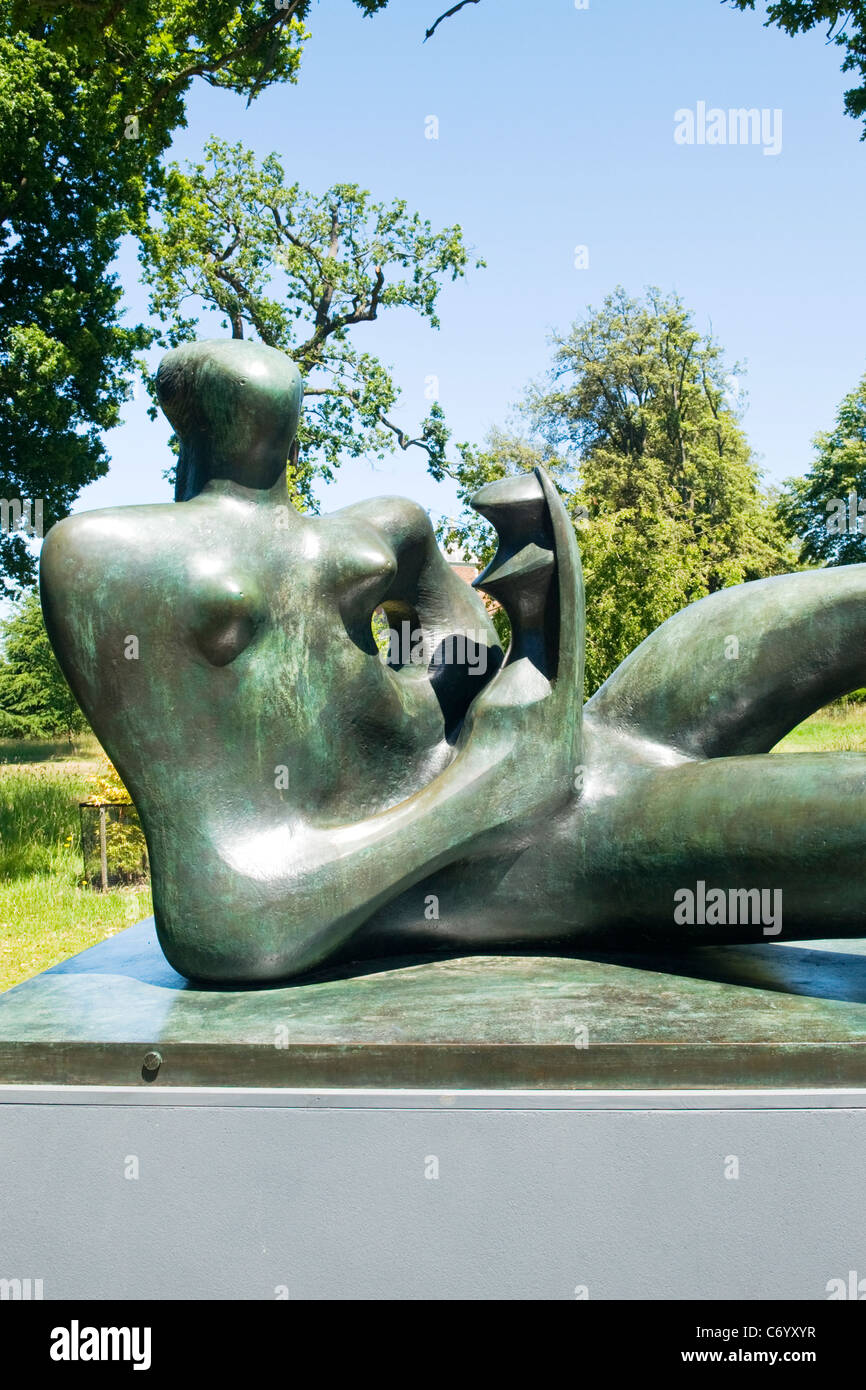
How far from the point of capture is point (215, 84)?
11.6 meters

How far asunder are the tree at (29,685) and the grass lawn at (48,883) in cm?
1646

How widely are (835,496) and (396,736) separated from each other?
28.8m

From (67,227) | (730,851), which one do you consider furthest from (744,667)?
(67,227)

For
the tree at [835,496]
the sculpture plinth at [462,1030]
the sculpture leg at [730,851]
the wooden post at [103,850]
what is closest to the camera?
the sculpture plinth at [462,1030]

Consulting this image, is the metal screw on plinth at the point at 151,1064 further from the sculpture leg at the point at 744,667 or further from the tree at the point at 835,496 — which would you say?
the tree at the point at 835,496

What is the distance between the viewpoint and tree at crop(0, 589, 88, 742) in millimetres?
34062

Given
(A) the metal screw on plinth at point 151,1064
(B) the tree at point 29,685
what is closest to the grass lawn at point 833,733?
(A) the metal screw on plinth at point 151,1064

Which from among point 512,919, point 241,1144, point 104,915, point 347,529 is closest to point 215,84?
point 104,915

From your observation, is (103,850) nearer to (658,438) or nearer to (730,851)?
(730,851)

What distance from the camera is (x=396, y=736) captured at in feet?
12.0

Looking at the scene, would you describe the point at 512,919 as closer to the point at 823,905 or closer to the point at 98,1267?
the point at 823,905

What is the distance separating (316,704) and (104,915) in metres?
5.68

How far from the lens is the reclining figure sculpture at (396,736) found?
324cm
